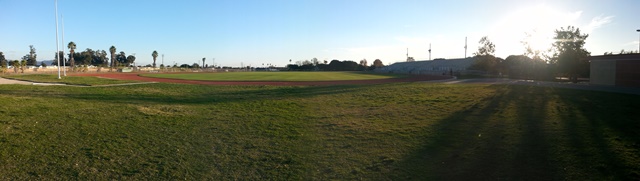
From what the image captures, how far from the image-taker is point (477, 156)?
276 inches

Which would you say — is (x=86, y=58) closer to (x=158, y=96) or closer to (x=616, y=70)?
(x=158, y=96)

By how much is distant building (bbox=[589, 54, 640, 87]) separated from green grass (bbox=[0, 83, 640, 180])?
13971 millimetres

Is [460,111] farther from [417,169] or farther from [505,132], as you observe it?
[417,169]

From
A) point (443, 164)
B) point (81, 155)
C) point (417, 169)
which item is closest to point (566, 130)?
point (443, 164)

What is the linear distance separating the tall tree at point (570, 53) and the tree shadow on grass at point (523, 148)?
113ft

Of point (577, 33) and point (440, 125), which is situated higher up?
point (577, 33)

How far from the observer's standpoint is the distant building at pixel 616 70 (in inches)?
936

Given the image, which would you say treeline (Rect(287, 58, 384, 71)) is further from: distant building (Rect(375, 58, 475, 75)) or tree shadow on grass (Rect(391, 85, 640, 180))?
Result: tree shadow on grass (Rect(391, 85, 640, 180))

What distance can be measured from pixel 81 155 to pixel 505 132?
31.4 ft

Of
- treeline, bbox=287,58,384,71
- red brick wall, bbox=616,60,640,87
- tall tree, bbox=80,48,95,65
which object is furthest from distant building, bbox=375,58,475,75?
tall tree, bbox=80,48,95,65

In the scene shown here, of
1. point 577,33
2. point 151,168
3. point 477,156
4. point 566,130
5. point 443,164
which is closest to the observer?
point 151,168

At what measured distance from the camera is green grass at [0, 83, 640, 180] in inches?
237

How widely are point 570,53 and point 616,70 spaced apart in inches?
745

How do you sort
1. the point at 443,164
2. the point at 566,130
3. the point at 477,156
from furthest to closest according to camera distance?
the point at 566,130 → the point at 477,156 → the point at 443,164
